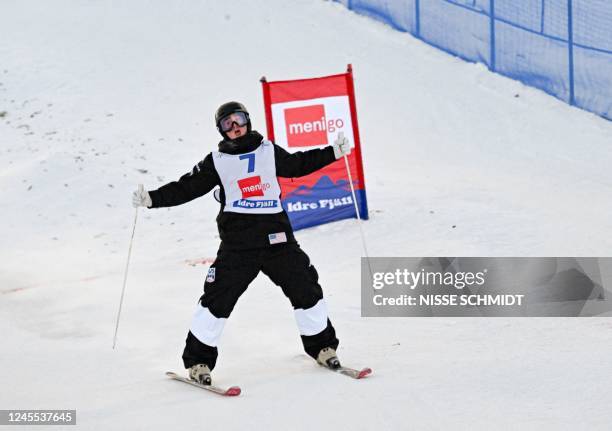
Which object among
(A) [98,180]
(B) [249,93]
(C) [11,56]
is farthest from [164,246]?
(C) [11,56]

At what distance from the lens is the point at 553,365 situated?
559 centimetres

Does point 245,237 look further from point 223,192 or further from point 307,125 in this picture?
point 307,125

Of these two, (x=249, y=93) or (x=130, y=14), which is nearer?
(x=249, y=93)

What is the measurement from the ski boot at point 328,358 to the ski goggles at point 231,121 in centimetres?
128

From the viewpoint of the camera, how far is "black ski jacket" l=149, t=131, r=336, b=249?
5.86m

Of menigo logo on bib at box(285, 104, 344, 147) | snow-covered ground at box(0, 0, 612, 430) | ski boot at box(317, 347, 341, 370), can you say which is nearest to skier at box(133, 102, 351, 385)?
ski boot at box(317, 347, 341, 370)

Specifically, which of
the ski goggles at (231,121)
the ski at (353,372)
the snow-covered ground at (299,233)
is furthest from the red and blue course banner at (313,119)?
the ski at (353,372)

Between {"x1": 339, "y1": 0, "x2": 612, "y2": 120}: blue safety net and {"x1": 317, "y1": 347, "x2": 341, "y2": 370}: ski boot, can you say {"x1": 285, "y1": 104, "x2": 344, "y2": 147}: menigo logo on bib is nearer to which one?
{"x1": 317, "y1": 347, "x2": 341, "y2": 370}: ski boot

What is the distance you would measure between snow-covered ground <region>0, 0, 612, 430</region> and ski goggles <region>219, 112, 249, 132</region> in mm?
1336

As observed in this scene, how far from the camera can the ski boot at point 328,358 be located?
231 inches

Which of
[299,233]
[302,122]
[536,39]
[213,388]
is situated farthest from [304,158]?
[536,39]

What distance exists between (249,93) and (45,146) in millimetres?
3037

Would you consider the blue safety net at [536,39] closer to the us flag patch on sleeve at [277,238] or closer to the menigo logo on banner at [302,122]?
the menigo logo on banner at [302,122]

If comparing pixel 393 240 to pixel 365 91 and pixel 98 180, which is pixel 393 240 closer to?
pixel 98 180
